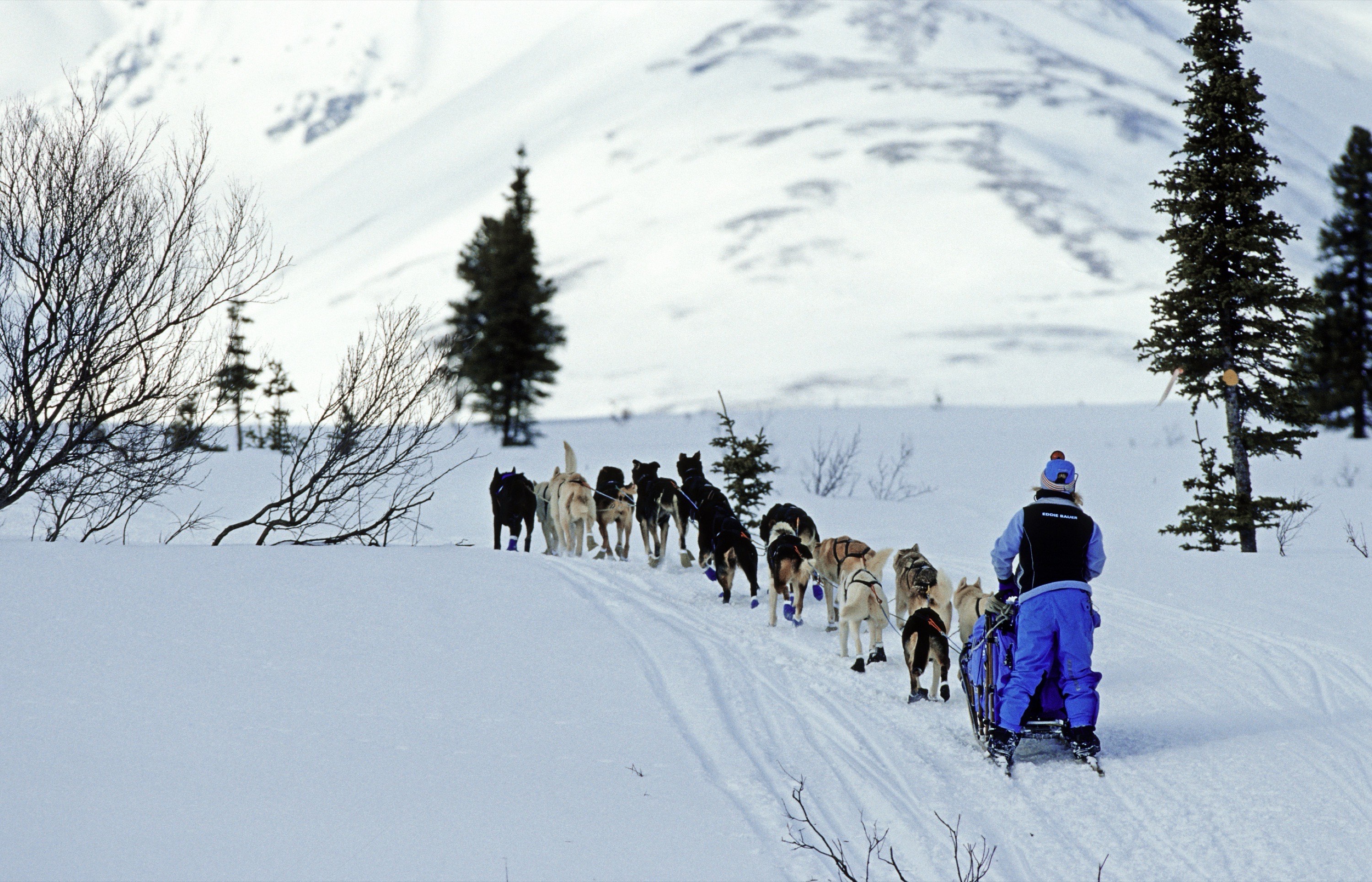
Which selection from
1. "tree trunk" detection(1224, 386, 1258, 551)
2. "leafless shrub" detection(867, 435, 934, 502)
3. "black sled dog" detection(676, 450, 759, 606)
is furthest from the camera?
"leafless shrub" detection(867, 435, 934, 502)

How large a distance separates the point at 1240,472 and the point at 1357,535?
2.58 m

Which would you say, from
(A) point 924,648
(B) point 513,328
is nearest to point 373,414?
(A) point 924,648

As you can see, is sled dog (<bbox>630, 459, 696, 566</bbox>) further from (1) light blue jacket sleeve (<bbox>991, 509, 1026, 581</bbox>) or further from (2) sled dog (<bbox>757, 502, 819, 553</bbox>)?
(1) light blue jacket sleeve (<bbox>991, 509, 1026, 581</bbox>)

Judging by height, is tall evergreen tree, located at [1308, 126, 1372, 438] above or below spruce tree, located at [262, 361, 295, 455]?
above

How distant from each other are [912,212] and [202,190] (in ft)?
230

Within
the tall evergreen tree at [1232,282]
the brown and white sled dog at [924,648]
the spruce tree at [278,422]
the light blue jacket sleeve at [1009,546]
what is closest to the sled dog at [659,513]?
the spruce tree at [278,422]

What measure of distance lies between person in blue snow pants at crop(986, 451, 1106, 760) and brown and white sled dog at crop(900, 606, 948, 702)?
94 centimetres

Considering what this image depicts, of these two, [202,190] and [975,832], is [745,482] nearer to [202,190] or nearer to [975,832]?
[202,190]

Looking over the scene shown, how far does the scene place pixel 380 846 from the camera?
470 cm

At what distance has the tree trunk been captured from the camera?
14.5 m

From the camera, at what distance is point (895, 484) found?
23.0 meters

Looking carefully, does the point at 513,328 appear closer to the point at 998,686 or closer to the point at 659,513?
the point at 659,513

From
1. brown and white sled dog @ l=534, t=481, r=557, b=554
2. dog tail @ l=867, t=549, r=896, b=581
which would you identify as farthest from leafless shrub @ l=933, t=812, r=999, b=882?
brown and white sled dog @ l=534, t=481, r=557, b=554

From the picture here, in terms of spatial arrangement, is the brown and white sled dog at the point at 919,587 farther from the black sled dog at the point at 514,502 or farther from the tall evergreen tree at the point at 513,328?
the tall evergreen tree at the point at 513,328
